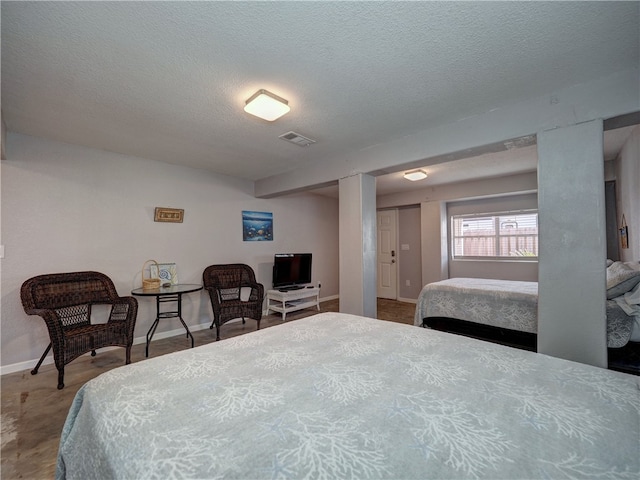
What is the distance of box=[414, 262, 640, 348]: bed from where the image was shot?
2.32 m

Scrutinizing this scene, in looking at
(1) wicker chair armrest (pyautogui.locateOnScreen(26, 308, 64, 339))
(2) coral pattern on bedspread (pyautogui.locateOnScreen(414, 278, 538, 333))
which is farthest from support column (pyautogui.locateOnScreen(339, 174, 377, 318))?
(1) wicker chair armrest (pyautogui.locateOnScreen(26, 308, 64, 339))

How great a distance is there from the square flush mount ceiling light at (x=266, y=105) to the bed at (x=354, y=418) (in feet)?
6.01

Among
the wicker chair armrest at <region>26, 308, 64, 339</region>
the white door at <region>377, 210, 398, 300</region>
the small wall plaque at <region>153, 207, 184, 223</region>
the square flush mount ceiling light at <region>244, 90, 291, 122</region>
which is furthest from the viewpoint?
the white door at <region>377, 210, 398, 300</region>

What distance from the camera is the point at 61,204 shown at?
3180 millimetres

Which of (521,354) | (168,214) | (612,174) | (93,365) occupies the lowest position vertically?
(93,365)

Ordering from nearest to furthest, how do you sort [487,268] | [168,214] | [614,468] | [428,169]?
[614,468]
[168,214]
[428,169]
[487,268]

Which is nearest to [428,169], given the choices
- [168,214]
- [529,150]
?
[529,150]

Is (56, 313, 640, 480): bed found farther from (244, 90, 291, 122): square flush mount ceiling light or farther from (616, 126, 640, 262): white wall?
(616, 126, 640, 262): white wall

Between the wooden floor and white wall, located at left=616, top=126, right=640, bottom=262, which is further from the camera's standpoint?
white wall, located at left=616, top=126, right=640, bottom=262

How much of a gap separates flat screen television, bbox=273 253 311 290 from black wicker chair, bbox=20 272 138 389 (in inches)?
92.7

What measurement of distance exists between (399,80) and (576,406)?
209 cm

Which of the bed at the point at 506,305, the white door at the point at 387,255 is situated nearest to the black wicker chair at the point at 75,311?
the bed at the point at 506,305

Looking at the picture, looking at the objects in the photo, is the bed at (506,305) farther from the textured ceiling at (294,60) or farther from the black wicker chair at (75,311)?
the black wicker chair at (75,311)

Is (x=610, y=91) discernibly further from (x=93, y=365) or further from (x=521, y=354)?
(x=93, y=365)
